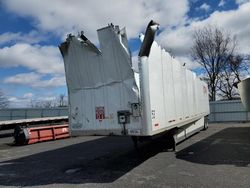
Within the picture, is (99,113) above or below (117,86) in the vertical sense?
below

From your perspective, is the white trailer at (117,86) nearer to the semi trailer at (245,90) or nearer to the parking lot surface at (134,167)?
the parking lot surface at (134,167)

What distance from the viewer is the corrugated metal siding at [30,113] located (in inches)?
1298

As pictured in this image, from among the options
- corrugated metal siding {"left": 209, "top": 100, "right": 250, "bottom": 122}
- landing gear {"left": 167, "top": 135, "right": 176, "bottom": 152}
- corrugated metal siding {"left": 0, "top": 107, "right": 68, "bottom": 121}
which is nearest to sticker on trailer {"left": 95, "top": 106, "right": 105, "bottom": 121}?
landing gear {"left": 167, "top": 135, "right": 176, "bottom": 152}

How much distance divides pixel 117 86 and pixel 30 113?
28.6 metres

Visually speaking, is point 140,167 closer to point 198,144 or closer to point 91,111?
point 91,111

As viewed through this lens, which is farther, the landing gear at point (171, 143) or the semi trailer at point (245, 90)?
the semi trailer at point (245, 90)

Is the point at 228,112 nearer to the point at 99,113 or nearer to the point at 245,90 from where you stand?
the point at 245,90

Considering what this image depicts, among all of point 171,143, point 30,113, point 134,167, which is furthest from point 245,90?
point 30,113

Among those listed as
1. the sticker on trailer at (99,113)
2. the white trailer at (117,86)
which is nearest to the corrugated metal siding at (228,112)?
the white trailer at (117,86)

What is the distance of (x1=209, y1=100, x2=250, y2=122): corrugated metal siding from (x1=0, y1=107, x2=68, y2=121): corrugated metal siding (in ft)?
48.0

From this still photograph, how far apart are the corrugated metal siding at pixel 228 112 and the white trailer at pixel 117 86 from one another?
739 inches

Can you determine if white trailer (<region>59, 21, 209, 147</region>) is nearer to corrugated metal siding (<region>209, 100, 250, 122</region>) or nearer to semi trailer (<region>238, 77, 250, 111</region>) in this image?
semi trailer (<region>238, 77, 250, 111</region>)

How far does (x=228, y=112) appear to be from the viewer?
27.1m

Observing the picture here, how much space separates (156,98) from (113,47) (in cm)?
169
